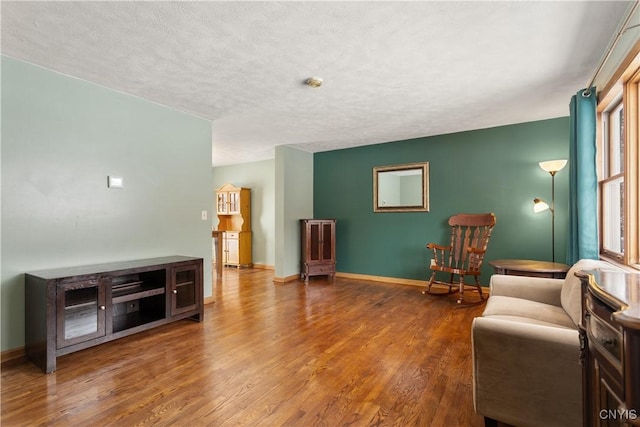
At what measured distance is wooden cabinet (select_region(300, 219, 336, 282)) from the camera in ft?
17.3

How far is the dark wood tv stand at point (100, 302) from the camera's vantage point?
2.21 meters

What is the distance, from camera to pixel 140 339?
2785 millimetres

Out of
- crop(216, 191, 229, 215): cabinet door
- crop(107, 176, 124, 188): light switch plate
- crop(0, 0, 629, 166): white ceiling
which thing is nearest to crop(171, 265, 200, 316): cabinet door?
crop(107, 176, 124, 188): light switch plate

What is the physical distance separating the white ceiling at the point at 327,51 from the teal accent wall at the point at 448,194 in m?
0.72

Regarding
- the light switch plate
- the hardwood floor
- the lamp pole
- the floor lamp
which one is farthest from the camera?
the lamp pole

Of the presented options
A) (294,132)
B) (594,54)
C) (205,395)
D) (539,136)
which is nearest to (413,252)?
(539,136)

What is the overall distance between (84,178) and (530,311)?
3.68 metres

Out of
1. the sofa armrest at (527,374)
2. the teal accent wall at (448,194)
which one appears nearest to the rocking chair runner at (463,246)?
the teal accent wall at (448,194)

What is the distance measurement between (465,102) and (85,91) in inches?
148

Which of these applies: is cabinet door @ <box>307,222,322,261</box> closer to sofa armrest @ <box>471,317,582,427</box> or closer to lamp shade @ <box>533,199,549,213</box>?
lamp shade @ <box>533,199,549,213</box>

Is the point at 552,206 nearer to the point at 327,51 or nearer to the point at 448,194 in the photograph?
the point at 448,194

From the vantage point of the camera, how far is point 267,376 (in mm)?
2111

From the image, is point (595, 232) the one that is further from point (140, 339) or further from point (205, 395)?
point (140, 339)

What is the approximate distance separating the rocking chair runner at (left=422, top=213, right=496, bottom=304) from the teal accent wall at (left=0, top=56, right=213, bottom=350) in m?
3.15
